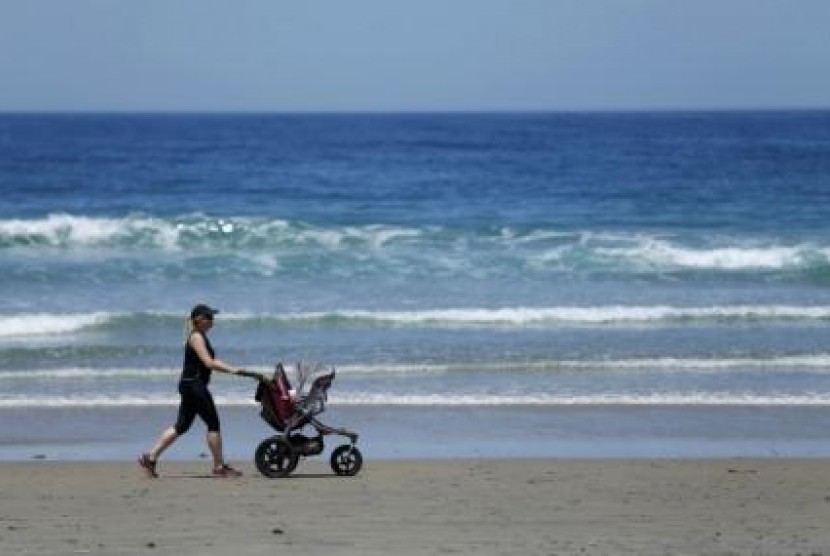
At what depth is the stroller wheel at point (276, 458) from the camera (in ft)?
40.4

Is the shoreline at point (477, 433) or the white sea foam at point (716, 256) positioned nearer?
the shoreline at point (477, 433)

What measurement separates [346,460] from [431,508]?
1.56m

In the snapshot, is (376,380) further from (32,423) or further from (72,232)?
(72,232)

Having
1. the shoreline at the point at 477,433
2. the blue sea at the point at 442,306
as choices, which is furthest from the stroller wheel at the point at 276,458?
the blue sea at the point at 442,306

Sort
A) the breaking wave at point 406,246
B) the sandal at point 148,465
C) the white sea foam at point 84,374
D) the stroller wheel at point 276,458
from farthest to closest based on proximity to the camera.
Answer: the breaking wave at point 406,246
the white sea foam at point 84,374
the sandal at point 148,465
the stroller wheel at point 276,458

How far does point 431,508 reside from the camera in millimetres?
11039

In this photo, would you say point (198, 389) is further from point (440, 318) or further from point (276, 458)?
point (440, 318)

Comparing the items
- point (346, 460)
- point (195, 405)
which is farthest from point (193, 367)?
point (346, 460)

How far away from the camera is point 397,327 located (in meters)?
21.4

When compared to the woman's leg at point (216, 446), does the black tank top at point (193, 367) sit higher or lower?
higher

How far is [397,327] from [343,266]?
690 cm

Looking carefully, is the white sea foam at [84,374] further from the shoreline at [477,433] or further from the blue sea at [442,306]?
the shoreline at [477,433]

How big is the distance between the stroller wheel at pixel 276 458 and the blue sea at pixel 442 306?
58.7 inches

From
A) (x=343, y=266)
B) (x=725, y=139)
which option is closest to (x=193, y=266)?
(x=343, y=266)
